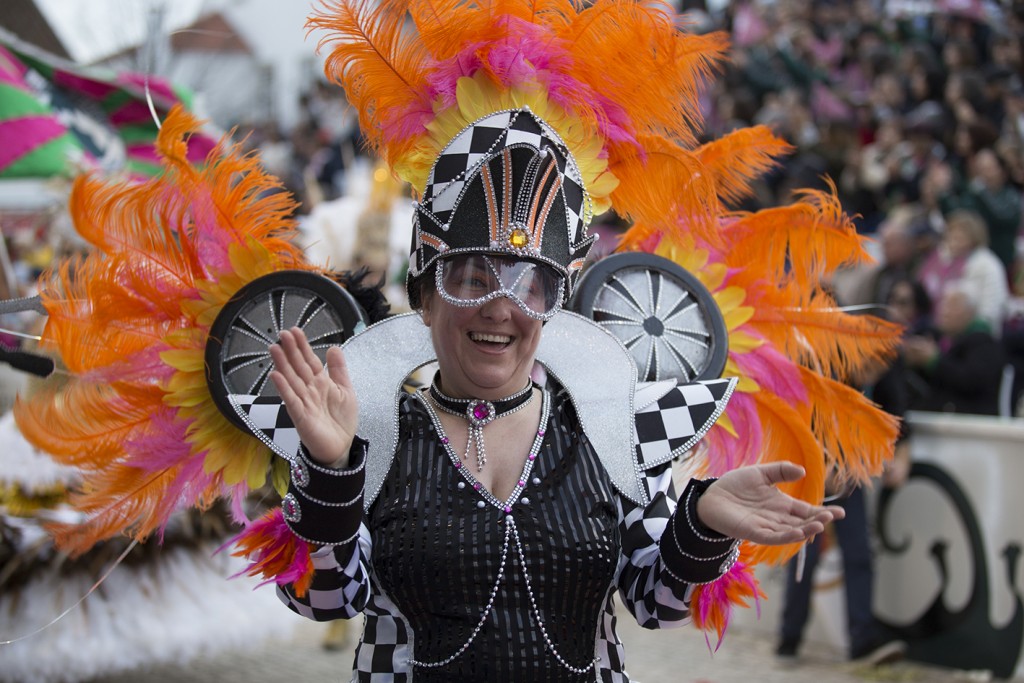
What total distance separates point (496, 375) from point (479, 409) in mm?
140

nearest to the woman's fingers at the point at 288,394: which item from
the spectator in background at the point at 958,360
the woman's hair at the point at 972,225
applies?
the spectator in background at the point at 958,360

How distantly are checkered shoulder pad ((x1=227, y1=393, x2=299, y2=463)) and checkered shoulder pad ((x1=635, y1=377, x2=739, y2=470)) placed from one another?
0.72 m

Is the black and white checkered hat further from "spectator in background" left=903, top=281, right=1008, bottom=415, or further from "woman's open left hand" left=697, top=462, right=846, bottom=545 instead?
"spectator in background" left=903, top=281, right=1008, bottom=415

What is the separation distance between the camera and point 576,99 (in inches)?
96.2

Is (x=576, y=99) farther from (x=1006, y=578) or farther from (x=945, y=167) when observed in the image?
(x=945, y=167)

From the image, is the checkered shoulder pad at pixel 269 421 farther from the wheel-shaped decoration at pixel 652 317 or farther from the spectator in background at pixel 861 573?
the spectator in background at pixel 861 573

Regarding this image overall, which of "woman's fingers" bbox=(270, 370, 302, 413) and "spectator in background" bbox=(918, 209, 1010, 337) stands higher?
"spectator in background" bbox=(918, 209, 1010, 337)

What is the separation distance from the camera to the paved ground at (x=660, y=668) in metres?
5.75

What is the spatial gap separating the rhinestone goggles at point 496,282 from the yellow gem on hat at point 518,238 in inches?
1.2

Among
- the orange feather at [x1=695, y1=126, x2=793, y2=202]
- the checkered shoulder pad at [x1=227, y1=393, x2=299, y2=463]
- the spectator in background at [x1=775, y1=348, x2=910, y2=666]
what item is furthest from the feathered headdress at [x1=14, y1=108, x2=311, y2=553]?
the spectator in background at [x1=775, y1=348, x2=910, y2=666]

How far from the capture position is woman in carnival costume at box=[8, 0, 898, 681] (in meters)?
2.24

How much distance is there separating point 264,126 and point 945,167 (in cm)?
1137

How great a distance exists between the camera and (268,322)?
2.61 metres

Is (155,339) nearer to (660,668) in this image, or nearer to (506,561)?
(506,561)
